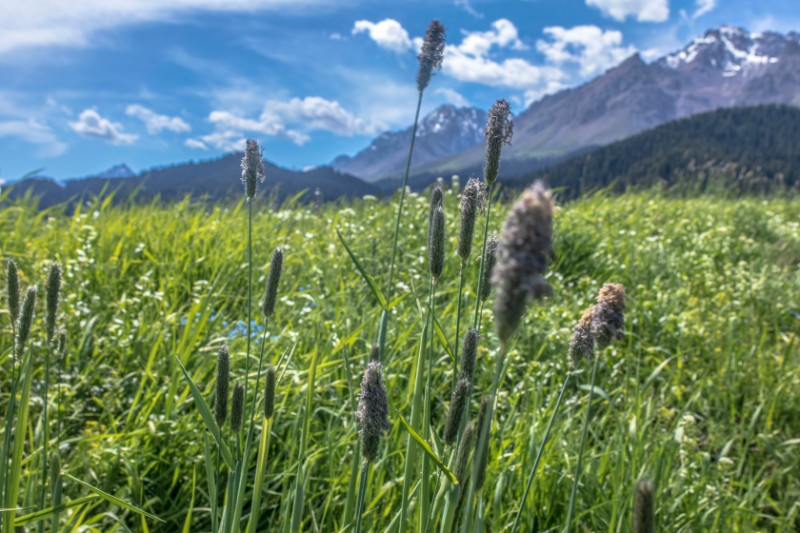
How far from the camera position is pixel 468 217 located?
1.29m

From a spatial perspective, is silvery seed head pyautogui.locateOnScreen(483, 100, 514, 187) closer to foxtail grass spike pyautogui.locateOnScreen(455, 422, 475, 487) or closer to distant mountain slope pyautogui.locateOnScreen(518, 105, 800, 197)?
foxtail grass spike pyautogui.locateOnScreen(455, 422, 475, 487)

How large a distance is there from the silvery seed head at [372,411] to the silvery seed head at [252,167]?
2.10 ft

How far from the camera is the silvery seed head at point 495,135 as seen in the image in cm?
127

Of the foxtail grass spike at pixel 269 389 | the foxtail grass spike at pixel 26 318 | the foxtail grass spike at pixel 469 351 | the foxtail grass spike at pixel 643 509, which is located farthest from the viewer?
the foxtail grass spike at pixel 26 318

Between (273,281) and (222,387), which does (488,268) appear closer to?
(273,281)

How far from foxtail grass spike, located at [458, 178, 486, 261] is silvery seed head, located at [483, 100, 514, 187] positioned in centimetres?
7

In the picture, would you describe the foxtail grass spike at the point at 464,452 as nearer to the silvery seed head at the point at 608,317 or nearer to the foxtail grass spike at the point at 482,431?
the foxtail grass spike at the point at 482,431

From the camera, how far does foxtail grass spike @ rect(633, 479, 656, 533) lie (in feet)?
2.17

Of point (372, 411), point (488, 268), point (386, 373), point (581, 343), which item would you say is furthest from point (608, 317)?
point (386, 373)

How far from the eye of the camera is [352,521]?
151 centimetres

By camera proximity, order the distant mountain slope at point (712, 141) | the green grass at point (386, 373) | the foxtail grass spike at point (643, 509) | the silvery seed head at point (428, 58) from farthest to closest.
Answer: the distant mountain slope at point (712, 141) → the green grass at point (386, 373) → the silvery seed head at point (428, 58) → the foxtail grass spike at point (643, 509)

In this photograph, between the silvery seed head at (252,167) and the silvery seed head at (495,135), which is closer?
the silvery seed head at (495,135)

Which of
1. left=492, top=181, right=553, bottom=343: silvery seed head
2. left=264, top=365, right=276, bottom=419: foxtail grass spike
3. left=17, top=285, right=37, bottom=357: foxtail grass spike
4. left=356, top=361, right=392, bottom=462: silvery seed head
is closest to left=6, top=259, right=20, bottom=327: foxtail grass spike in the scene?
left=17, top=285, right=37, bottom=357: foxtail grass spike

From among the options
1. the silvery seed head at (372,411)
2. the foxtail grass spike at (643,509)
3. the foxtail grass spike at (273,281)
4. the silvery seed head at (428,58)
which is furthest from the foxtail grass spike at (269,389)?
the silvery seed head at (428,58)
